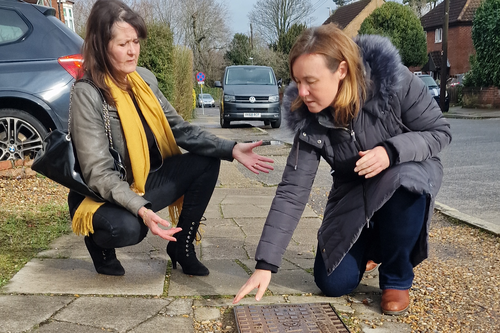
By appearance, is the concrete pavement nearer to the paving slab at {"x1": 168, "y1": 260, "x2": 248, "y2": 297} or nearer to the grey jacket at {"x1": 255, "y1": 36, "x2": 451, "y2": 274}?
the paving slab at {"x1": 168, "y1": 260, "x2": 248, "y2": 297}

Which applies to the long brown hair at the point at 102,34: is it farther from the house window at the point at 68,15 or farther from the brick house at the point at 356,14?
the brick house at the point at 356,14

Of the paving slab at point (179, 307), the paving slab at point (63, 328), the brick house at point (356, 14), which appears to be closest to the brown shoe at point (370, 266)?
the paving slab at point (179, 307)

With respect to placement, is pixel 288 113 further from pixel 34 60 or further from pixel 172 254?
pixel 34 60

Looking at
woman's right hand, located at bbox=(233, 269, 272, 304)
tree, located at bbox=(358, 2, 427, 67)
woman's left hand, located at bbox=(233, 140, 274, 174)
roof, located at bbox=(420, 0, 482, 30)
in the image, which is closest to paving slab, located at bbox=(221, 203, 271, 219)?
woman's left hand, located at bbox=(233, 140, 274, 174)

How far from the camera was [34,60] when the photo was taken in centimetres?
531

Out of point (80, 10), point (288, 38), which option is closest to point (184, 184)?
point (80, 10)

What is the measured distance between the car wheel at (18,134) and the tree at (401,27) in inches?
1277

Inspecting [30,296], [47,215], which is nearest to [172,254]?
[30,296]

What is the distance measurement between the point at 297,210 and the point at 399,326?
714 mm

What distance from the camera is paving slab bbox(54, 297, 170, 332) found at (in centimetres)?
231

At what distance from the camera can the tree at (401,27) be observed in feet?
115

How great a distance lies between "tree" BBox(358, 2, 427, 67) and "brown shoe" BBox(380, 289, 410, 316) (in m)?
34.6

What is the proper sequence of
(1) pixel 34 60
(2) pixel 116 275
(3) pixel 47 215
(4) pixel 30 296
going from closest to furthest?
1. (4) pixel 30 296
2. (2) pixel 116 275
3. (3) pixel 47 215
4. (1) pixel 34 60

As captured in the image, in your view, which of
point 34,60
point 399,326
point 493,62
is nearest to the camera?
point 399,326
